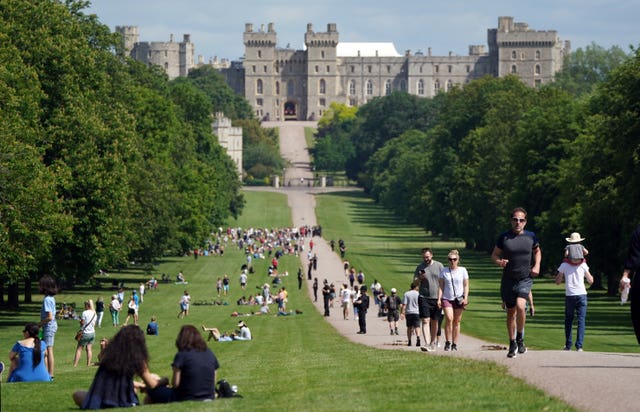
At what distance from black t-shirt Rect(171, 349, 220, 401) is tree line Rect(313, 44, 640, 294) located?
29470 mm

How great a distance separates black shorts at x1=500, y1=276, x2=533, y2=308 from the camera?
19.9 meters

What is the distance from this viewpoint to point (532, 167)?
66.2 meters

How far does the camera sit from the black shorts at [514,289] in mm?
19891

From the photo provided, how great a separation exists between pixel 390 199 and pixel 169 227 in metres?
68.5

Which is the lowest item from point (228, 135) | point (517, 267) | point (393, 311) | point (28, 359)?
point (393, 311)

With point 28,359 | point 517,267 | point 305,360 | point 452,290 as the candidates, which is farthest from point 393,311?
point 28,359

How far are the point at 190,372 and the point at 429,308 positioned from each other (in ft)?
28.3

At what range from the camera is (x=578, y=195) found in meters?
54.0

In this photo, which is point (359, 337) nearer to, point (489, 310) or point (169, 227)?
point (489, 310)

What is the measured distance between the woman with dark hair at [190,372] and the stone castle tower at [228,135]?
131915 millimetres

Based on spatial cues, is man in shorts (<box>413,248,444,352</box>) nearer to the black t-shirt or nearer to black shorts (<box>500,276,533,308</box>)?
black shorts (<box>500,276,533,308</box>)

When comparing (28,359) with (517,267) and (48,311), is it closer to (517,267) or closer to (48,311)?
(48,311)

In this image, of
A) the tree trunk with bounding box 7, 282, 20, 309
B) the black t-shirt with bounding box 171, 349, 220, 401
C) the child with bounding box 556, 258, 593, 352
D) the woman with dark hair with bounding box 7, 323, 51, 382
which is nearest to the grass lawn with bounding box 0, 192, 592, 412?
the black t-shirt with bounding box 171, 349, 220, 401

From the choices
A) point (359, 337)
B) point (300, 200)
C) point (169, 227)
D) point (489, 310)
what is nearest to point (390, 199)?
point (300, 200)
